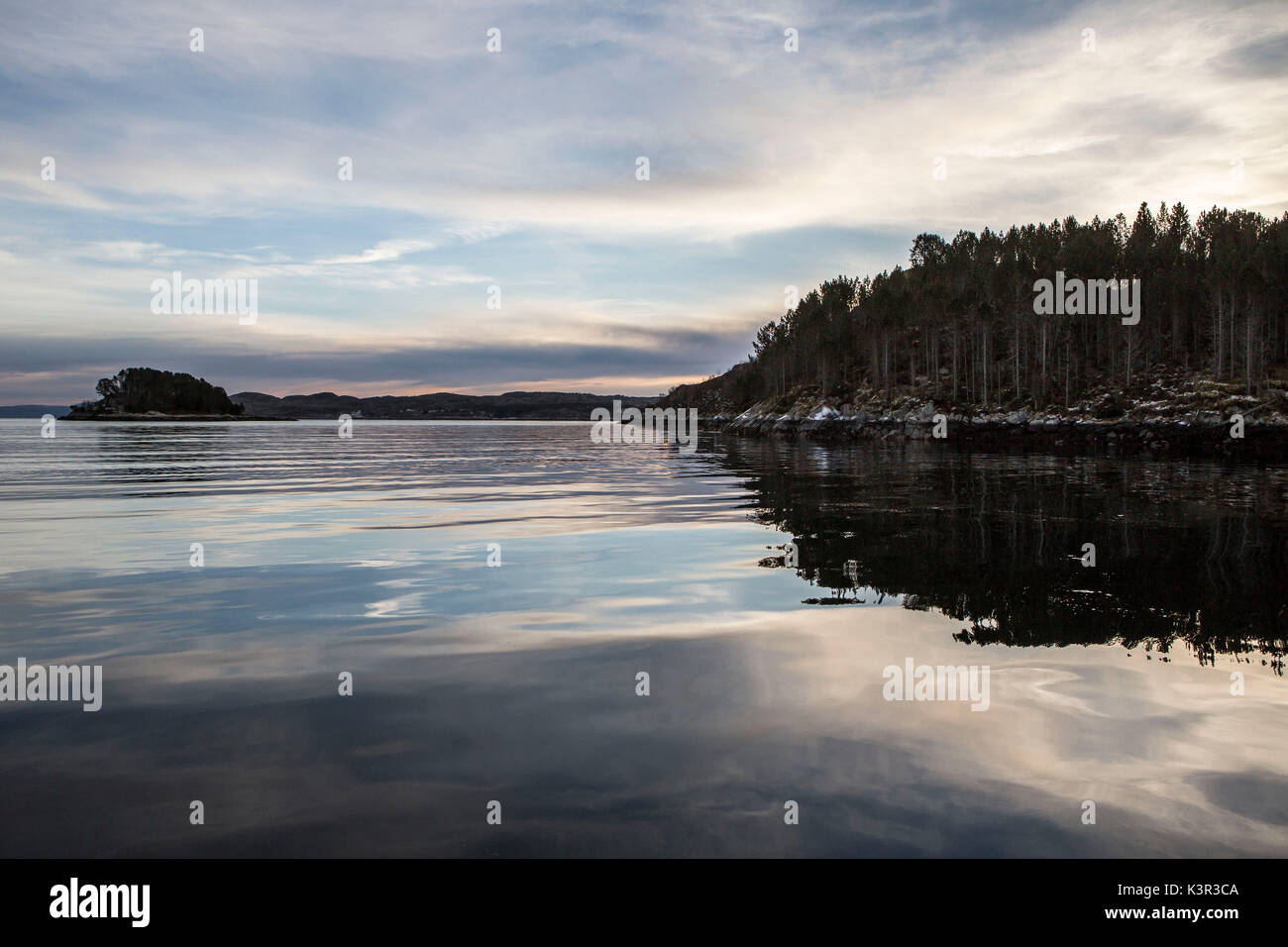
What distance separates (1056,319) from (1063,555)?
11798cm

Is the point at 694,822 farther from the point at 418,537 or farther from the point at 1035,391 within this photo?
the point at 1035,391

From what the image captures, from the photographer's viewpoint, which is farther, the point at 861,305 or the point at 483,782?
the point at 861,305

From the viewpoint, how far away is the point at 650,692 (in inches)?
359

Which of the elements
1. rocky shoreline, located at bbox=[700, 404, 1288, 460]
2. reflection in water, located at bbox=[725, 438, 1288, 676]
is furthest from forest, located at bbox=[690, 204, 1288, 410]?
reflection in water, located at bbox=[725, 438, 1288, 676]

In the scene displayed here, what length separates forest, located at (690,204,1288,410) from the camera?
339 feet

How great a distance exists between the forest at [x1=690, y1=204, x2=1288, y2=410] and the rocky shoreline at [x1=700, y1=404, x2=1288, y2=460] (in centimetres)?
963

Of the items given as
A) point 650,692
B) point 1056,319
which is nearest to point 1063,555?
point 650,692

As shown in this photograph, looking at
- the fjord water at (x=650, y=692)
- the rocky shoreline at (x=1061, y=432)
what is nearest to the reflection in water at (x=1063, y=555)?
the fjord water at (x=650, y=692)

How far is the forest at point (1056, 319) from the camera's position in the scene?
103 meters

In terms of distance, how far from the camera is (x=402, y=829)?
19.4 ft

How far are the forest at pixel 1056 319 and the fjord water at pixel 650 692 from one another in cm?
9119

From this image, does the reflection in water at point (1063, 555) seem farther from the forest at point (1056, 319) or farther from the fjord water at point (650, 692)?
the forest at point (1056, 319)

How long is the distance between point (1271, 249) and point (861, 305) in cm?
6784

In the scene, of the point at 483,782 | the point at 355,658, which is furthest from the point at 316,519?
the point at 483,782
